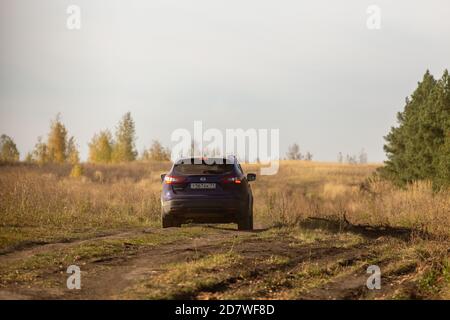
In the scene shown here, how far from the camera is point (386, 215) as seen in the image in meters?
19.9

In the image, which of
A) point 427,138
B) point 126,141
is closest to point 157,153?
point 126,141

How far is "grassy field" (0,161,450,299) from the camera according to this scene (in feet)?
26.7

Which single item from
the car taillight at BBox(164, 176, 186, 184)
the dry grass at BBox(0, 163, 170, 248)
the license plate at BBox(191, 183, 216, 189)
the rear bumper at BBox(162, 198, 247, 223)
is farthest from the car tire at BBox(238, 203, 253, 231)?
the dry grass at BBox(0, 163, 170, 248)

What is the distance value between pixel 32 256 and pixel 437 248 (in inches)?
298

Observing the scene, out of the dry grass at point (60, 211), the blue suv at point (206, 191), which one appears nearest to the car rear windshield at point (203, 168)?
the blue suv at point (206, 191)

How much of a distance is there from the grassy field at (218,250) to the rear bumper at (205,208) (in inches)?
19.2

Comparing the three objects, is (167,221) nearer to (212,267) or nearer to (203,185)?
(203,185)

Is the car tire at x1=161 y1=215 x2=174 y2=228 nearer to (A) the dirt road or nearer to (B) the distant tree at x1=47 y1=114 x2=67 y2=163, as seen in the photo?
(A) the dirt road

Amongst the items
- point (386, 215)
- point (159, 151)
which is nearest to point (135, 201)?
point (386, 215)

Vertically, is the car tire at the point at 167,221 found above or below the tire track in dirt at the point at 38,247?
above

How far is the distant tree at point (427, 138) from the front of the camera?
25895 millimetres

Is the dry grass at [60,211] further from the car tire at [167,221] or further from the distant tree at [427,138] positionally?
the distant tree at [427,138]

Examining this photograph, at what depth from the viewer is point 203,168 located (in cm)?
1493
